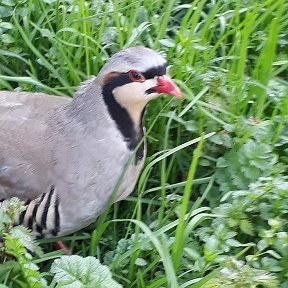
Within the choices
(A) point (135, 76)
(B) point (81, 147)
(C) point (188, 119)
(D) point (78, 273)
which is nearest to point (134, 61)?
(A) point (135, 76)

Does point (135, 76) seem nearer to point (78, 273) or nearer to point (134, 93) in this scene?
point (134, 93)

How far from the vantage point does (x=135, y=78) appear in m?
2.18

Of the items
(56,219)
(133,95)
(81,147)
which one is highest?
(133,95)

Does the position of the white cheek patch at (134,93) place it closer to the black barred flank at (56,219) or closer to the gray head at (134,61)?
the gray head at (134,61)

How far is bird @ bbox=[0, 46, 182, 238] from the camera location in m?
2.19

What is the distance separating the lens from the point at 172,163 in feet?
8.16

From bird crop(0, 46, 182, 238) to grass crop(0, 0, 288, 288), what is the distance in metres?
0.10

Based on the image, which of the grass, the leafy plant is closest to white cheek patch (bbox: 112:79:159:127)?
the grass

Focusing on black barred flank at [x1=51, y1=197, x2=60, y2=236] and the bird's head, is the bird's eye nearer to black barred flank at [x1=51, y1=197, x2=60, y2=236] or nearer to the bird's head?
the bird's head

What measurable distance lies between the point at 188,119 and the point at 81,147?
49cm

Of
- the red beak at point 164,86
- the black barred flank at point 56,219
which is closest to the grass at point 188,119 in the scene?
the black barred flank at point 56,219

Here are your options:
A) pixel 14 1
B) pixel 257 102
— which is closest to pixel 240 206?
pixel 257 102

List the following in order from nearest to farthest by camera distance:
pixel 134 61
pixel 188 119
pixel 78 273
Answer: pixel 78 273 → pixel 134 61 → pixel 188 119

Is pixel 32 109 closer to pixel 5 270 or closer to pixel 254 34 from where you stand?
pixel 5 270
